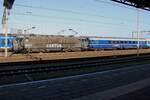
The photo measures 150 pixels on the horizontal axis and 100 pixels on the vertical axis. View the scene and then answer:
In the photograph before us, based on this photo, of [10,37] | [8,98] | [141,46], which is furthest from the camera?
[141,46]

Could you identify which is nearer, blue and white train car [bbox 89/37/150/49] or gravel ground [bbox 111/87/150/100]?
gravel ground [bbox 111/87/150/100]

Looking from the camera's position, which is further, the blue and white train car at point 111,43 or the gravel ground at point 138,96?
the blue and white train car at point 111,43

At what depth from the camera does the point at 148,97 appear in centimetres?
1075

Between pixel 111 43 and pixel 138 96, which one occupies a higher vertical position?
pixel 111 43

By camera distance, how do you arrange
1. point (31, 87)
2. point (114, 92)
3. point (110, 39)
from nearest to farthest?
1. point (114, 92)
2. point (31, 87)
3. point (110, 39)

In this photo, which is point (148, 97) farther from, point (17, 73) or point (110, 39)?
point (110, 39)

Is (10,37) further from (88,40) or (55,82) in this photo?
(55,82)

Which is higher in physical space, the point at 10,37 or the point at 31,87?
the point at 10,37

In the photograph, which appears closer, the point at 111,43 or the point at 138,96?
the point at 138,96

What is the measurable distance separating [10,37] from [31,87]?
1343 inches

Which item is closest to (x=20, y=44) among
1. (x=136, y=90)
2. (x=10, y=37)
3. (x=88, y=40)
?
(x=10, y=37)

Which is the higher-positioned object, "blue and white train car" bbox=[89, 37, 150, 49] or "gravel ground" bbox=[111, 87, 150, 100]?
"blue and white train car" bbox=[89, 37, 150, 49]

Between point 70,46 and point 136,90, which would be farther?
point 70,46

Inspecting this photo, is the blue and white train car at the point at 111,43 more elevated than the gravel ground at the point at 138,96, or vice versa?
the blue and white train car at the point at 111,43
